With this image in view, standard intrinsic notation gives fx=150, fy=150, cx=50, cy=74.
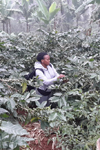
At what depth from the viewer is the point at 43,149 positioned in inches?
66.2

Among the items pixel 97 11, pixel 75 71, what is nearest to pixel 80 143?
pixel 75 71

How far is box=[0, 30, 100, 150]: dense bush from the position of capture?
977mm

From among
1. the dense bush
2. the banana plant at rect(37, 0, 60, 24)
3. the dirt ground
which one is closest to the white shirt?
the dense bush

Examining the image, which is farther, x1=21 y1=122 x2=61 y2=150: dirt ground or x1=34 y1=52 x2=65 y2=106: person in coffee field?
x1=34 y1=52 x2=65 y2=106: person in coffee field

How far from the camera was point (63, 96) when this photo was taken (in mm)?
1396

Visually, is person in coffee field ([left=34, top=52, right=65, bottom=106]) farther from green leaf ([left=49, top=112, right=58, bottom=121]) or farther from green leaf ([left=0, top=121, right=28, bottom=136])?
green leaf ([left=0, top=121, right=28, bottom=136])

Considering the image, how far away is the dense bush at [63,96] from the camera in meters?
0.98

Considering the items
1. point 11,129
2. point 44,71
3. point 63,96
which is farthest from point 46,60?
point 11,129

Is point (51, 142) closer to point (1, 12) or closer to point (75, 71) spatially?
point (75, 71)

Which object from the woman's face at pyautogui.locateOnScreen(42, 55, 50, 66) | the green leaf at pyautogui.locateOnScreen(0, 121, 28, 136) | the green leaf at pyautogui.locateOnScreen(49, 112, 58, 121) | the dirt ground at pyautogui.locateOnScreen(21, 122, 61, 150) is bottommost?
the dirt ground at pyautogui.locateOnScreen(21, 122, 61, 150)

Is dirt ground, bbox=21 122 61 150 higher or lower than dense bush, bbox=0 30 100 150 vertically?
lower

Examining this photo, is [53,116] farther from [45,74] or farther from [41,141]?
[45,74]

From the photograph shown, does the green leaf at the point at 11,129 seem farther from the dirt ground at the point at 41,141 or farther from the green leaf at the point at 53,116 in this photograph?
the dirt ground at the point at 41,141

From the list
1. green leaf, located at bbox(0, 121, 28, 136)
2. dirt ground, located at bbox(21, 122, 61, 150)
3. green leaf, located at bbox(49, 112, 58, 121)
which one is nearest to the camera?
green leaf, located at bbox(0, 121, 28, 136)
